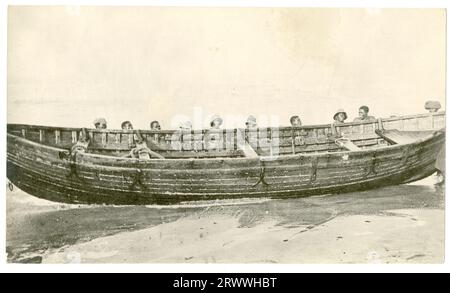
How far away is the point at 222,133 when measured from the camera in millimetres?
4496

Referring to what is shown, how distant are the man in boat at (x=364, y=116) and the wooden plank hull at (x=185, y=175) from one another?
27cm

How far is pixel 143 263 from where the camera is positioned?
434cm

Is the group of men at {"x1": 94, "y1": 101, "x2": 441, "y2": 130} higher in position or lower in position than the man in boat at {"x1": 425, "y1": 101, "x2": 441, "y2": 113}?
lower

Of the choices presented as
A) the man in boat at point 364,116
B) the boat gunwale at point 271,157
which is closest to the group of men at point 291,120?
the man in boat at point 364,116

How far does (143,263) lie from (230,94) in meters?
1.59

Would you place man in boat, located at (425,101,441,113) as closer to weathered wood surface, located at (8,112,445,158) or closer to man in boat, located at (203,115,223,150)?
weathered wood surface, located at (8,112,445,158)

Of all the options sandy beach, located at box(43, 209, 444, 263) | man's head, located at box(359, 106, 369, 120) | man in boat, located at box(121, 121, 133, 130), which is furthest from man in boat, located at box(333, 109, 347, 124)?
man in boat, located at box(121, 121, 133, 130)

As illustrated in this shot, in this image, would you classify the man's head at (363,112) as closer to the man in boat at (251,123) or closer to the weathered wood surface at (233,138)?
the weathered wood surface at (233,138)

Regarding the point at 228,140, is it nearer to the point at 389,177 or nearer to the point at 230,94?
the point at 230,94

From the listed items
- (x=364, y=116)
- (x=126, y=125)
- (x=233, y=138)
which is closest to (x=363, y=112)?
(x=364, y=116)

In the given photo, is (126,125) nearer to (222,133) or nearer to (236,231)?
(222,133)

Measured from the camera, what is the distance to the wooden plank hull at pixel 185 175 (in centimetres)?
434

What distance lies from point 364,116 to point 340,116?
0.21 meters

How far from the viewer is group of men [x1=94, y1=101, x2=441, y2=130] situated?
14.5ft
